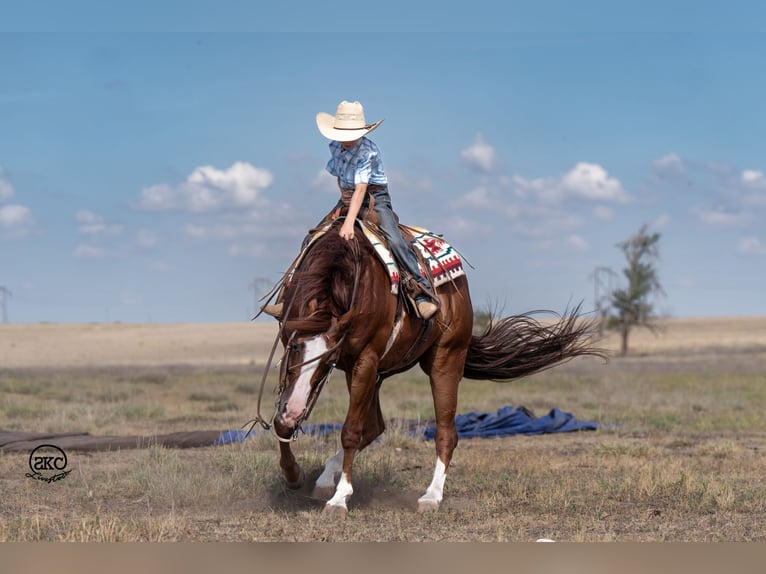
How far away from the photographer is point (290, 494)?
8758 mm

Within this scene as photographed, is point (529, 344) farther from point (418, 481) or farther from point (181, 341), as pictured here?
point (181, 341)

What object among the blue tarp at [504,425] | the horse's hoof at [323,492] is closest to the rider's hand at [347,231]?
the horse's hoof at [323,492]

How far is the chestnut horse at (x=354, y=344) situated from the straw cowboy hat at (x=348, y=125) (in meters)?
0.86

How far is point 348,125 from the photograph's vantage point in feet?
27.6

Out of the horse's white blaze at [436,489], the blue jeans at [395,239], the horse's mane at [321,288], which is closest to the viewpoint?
the horse's mane at [321,288]

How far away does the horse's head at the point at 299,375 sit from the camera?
736cm

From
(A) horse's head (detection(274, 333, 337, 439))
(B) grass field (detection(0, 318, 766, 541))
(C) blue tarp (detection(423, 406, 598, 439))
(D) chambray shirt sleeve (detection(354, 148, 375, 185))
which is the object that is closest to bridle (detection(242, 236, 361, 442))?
(A) horse's head (detection(274, 333, 337, 439))

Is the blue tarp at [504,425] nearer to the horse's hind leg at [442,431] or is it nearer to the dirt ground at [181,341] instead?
the horse's hind leg at [442,431]

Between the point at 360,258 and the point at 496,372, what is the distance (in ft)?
9.45

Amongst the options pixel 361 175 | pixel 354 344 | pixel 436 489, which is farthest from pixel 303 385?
pixel 361 175

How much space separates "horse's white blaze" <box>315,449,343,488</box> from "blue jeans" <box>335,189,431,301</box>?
167 cm

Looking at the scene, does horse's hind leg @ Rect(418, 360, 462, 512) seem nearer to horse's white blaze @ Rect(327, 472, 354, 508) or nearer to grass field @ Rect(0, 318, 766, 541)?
grass field @ Rect(0, 318, 766, 541)

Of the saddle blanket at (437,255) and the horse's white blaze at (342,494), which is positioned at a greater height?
the saddle blanket at (437,255)

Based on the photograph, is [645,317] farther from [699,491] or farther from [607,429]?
[699,491]
